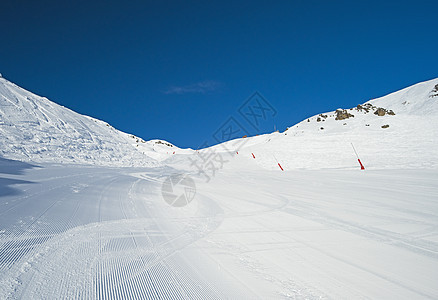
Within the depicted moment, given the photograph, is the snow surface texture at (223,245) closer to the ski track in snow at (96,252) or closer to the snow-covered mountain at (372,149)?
the ski track in snow at (96,252)

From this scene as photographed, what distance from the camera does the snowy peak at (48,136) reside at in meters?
12.4

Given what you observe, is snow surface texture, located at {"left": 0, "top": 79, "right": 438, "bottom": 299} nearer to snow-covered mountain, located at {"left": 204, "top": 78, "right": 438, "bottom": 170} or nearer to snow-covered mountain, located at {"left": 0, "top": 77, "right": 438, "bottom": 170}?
snow-covered mountain, located at {"left": 204, "top": 78, "right": 438, "bottom": 170}

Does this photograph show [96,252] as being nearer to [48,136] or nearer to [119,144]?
[48,136]

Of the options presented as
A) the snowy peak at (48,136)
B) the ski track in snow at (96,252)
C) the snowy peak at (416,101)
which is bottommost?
the ski track in snow at (96,252)

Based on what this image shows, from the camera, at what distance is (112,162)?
56.4 ft

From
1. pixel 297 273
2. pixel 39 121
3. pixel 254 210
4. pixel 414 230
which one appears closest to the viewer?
pixel 297 273

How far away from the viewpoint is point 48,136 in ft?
47.8

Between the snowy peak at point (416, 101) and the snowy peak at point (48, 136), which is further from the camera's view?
the snowy peak at point (416, 101)

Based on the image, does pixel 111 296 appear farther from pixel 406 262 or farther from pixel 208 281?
pixel 406 262

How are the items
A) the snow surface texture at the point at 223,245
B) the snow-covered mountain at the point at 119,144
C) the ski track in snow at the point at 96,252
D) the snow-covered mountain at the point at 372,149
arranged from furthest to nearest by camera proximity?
the snow-covered mountain at the point at 119,144 < the snow-covered mountain at the point at 372,149 < the snow surface texture at the point at 223,245 < the ski track in snow at the point at 96,252

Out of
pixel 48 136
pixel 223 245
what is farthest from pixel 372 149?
pixel 48 136

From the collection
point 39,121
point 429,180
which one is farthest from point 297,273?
point 39,121

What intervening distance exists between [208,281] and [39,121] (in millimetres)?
18622

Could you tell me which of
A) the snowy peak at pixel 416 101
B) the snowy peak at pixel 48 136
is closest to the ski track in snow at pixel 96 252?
the snowy peak at pixel 48 136
